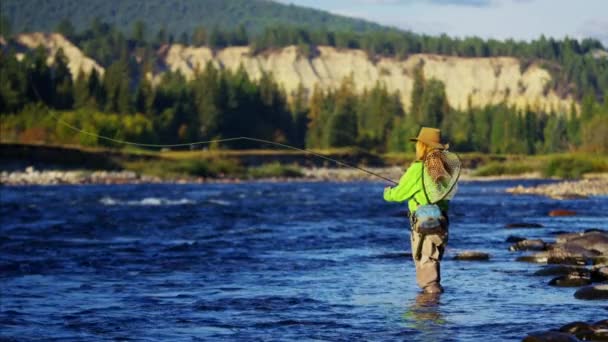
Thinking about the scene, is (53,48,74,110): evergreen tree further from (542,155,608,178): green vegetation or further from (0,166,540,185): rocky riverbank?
(542,155,608,178): green vegetation

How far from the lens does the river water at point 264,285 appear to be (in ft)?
40.1

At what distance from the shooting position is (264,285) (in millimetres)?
16203

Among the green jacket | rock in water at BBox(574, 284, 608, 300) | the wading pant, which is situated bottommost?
rock in water at BBox(574, 284, 608, 300)

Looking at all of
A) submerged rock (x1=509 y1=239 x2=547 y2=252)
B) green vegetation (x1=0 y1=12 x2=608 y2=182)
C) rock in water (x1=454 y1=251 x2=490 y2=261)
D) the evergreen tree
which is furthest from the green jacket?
the evergreen tree

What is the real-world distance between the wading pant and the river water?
1.22 feet

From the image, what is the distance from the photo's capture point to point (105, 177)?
8431 cm

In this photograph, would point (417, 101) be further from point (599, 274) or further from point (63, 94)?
point (599, 274)

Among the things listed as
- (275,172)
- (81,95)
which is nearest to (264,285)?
(275,172)

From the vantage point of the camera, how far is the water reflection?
11680 mm

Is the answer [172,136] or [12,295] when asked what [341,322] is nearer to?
[12,295]

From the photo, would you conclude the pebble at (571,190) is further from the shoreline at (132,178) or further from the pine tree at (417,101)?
the pine tree at (417,101)

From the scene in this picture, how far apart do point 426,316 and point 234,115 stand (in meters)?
135

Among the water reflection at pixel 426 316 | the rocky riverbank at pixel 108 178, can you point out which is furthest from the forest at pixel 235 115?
the water reflection at pixel 426 316

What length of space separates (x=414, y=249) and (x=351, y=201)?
3657 centimetres
